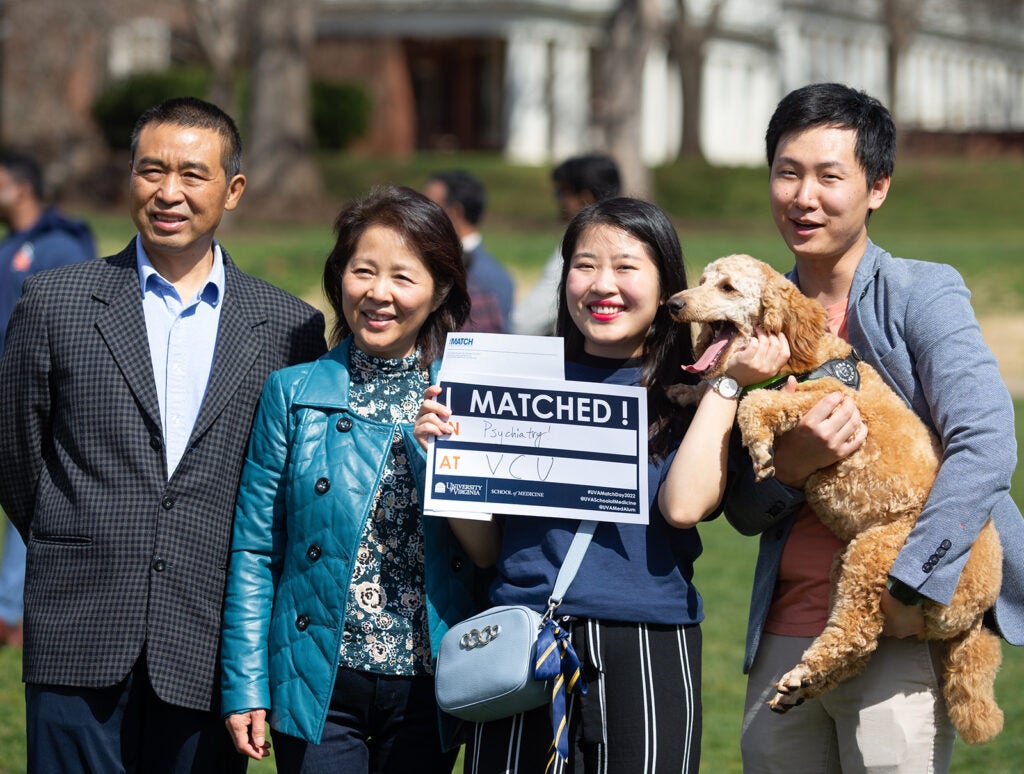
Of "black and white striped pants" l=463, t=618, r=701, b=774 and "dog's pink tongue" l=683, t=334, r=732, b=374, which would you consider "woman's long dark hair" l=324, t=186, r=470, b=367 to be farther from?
"black and white striped pants" l=463, t=618, r=701, b=774

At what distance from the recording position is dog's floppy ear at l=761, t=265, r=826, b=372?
140 inches

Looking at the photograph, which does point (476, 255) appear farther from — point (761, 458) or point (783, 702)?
point (783, 702)

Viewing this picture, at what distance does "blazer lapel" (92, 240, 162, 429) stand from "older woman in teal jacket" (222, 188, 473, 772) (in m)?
0.32

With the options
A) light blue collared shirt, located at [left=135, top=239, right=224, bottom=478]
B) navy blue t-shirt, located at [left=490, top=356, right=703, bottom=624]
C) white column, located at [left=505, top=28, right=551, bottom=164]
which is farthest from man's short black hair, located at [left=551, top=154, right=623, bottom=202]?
white column, located at [left=505, top=28, right=551, bottom=164]

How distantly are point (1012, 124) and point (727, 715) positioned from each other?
67.1 meters

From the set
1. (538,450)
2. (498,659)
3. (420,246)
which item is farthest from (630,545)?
(420,246)

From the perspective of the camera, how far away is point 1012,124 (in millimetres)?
67312

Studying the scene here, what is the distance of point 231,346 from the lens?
384cm

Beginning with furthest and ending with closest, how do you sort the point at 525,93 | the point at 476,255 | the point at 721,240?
the point at 525,93 < the point at 721,240 < the point at 476,255

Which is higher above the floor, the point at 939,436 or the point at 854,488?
the point at 939,436

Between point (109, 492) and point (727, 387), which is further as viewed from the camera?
A: point (109, 492)

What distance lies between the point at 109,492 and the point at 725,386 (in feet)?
5.61

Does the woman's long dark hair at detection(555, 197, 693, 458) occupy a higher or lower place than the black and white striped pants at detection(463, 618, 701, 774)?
higher

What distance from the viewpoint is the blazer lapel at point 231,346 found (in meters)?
3.74
